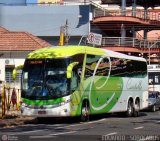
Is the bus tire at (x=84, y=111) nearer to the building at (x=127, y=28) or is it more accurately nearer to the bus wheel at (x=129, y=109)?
the bus wheel at (x=129, y=109)

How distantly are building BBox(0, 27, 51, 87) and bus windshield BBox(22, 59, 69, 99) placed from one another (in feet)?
49.8

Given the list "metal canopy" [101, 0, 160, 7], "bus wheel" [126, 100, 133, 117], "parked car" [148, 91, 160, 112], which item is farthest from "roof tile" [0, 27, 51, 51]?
"metal canopy" [101, 0, 160, 7]

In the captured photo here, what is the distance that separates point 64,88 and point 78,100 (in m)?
1.12

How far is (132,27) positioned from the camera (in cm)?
6606

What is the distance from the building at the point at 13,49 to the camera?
4016 centimetres

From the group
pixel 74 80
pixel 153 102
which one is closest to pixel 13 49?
pixel 153 102

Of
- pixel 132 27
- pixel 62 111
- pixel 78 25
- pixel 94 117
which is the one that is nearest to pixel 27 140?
pixel 62 111

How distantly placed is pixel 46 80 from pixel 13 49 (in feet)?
59.2

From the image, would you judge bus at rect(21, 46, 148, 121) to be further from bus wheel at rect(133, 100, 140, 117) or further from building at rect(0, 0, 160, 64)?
building at rect(0, 0, 160, 64)

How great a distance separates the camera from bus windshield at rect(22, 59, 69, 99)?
23703 millimetres

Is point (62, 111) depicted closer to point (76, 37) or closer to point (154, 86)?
point (154, 86)

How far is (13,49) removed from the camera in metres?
41.4

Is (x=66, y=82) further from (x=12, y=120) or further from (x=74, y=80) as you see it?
(x=12, y=120)

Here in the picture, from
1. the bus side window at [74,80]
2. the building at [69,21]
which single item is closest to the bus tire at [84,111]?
the bus side window at [74,80]
